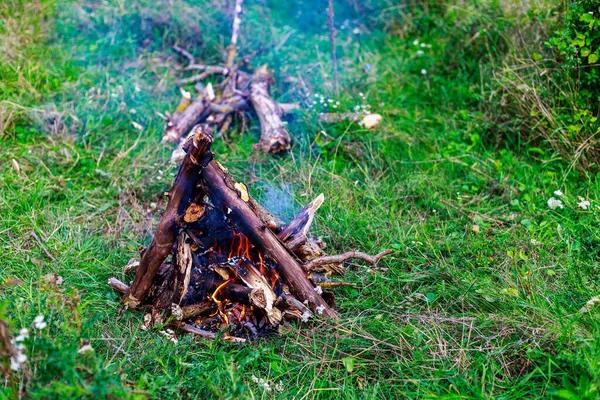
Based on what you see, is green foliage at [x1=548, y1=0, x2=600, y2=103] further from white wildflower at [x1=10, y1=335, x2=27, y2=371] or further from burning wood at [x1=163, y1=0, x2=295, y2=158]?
white wildflower at [x1=10, y1=335, x2=27, y2=371]

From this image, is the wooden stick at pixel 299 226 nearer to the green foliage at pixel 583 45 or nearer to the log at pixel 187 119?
the log at pixel 187 119

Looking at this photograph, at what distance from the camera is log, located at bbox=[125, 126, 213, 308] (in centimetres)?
285

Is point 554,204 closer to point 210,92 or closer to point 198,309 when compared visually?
point 198,309

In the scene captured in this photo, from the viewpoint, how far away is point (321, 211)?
13.5ft

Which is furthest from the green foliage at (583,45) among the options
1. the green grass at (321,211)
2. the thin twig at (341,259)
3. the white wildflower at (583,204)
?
the thin twig at (341,259)

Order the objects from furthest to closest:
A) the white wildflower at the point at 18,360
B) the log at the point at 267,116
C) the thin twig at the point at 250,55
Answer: the thin twig at the point at 250,55, the log at the point at 267,116, the white wildflower at the point at 18,360

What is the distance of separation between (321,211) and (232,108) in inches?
64.1

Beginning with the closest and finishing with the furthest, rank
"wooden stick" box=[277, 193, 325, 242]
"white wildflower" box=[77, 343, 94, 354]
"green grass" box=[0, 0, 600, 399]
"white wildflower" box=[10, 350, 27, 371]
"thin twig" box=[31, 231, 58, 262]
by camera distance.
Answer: "white wildflower" box=[10, 350, 27, 371]
"white wildflower" box=[77, 343, 94, 354]
"green grass" box=[0, 0, 600, 399]
"wooden stick" box=[277, 193, 325, 242]
"thin twig" box=[31, 231, 58, 262]

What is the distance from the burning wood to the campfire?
157cm

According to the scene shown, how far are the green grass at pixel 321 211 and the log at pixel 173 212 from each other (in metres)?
0.20

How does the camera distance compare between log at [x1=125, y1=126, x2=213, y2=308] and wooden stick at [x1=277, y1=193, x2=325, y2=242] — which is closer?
log at [x1=125, y1=126, x2=213, y2=308]

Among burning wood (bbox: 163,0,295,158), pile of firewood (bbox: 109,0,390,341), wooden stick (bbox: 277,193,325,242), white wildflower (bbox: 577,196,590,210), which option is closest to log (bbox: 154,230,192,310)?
pile of firewood (bbox: 109,0,390,341)

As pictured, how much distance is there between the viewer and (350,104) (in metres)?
5.25

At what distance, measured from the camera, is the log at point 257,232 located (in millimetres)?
3018
